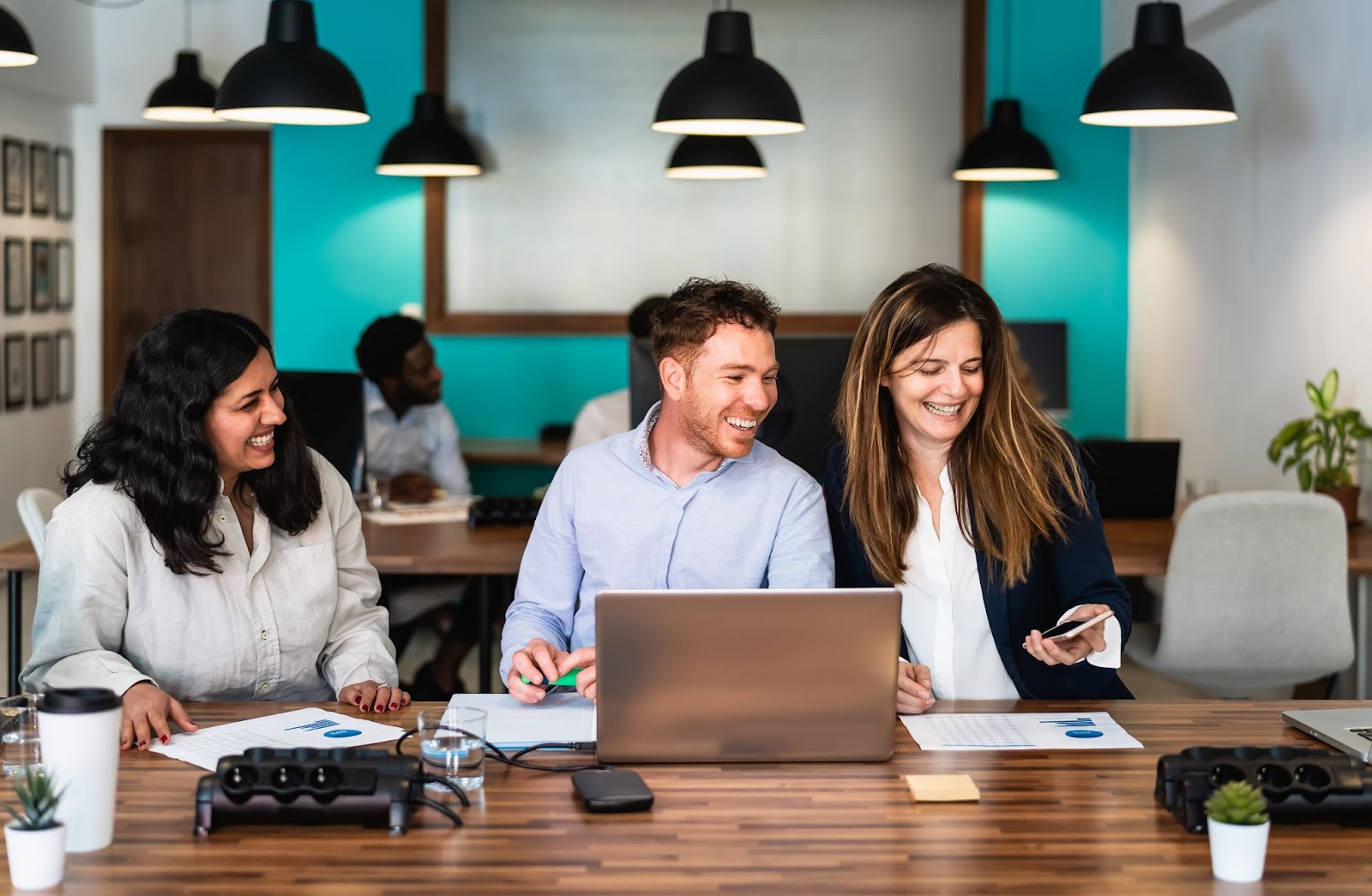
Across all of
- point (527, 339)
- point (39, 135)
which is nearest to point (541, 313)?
point (527, 339)

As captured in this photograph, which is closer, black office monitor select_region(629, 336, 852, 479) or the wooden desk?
the wooden desk

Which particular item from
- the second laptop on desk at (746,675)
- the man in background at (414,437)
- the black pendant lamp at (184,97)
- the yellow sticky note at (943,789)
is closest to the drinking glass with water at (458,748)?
the second laptop on desk at (746,675)

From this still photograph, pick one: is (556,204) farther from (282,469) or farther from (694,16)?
(282,469)

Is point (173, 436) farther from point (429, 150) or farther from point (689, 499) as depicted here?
point (429, 150)

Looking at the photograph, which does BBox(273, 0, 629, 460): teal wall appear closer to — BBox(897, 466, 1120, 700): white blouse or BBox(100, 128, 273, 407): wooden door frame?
BBox(100, 128, 273, 407): wooden door frame

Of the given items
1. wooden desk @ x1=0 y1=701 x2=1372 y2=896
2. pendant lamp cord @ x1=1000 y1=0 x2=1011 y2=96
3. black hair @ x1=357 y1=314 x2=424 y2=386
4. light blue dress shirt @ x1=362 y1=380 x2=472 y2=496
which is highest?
pendant lamp cord @ x1=1000 y1=0 x2=1011 y2=96

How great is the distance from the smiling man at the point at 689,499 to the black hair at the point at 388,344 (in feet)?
7.87

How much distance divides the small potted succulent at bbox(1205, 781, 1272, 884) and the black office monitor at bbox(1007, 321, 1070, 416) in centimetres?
504

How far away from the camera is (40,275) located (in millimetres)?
7223

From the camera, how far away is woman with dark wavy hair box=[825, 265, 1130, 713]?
2.56 metres

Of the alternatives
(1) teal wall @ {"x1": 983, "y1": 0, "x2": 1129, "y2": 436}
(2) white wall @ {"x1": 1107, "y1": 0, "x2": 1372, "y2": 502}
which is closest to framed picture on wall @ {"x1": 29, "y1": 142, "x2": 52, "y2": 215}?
(1) teal wall @ {"x1": 983, "y1": 0, "x2": 1129, "y2": 436}

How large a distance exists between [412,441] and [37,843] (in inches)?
141

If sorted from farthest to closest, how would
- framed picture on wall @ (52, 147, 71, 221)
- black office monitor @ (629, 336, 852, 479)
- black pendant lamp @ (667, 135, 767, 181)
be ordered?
framed picture on wall @ (52, 147, 71, 221) < black pendant lamp @ (667, 135, 767, 181) < black office monitor @ (629, 336, 852, 479)

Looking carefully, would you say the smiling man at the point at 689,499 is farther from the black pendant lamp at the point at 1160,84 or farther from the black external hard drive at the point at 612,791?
the black pendant lamp at the point at 1160,84
